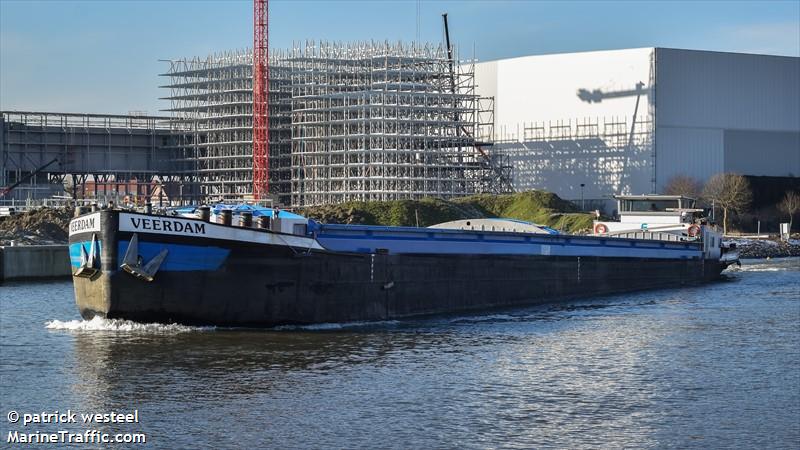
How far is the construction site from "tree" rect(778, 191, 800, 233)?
13.5 feet

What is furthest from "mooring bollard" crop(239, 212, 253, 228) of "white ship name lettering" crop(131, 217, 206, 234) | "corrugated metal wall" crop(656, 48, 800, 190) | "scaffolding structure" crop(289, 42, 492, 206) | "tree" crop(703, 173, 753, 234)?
"corrugated metal wall" crop(656, 48, 800, 190)

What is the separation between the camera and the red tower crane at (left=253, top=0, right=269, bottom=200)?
92188 millimetres

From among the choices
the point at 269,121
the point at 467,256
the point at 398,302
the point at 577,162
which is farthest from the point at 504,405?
the point at 577,162

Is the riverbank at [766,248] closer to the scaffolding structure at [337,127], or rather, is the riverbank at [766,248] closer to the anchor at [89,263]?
the scaffolding structure at [337,127]

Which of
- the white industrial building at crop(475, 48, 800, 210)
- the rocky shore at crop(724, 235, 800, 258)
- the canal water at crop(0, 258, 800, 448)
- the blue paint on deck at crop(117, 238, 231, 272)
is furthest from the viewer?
the white industrial building at crop(475, 48, 800, 210)

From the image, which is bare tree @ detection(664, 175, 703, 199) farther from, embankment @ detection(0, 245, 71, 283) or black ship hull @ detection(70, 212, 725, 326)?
black ship hull @ detection(70, 212, 725, 326)

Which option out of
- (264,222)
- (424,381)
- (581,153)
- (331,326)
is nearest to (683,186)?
(581,153)

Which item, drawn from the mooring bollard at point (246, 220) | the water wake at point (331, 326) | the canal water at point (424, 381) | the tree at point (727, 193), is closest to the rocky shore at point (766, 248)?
the tree at point (727, 193)

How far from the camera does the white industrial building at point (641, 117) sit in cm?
10531

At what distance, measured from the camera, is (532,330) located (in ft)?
115

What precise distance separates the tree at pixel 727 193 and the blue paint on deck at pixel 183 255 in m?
76.0

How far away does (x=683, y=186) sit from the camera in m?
101

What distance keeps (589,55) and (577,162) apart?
32.0 ft

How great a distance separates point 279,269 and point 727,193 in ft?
250
